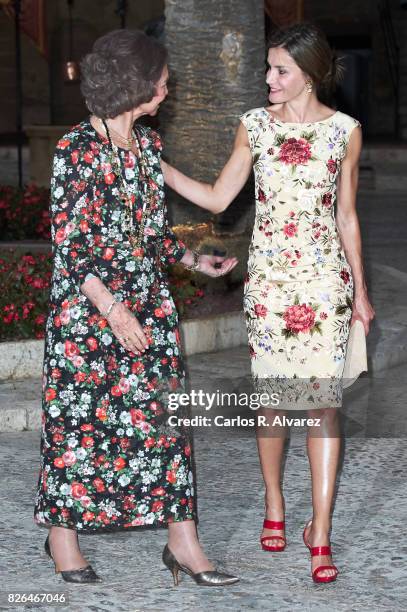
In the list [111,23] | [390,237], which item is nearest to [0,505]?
[390,237]

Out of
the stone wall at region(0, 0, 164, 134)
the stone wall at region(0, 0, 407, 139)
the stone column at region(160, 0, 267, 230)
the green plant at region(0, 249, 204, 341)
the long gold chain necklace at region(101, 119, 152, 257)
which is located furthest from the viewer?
the stone wall at region(0, 0, 164, 134)

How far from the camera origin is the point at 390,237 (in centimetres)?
1529

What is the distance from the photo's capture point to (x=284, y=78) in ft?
16.1

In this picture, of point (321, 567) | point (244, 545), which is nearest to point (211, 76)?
Answer: point (244, 545)

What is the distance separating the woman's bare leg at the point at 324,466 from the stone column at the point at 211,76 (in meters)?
5.41

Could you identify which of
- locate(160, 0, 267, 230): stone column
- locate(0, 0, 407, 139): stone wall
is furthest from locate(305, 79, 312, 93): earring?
locate(0, 0, 407, 139): stone wall

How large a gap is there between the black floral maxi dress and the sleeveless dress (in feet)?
1.32

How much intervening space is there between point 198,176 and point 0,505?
4847mm

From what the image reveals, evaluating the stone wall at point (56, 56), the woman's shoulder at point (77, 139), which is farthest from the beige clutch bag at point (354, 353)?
the stone wall at point (56, 56)

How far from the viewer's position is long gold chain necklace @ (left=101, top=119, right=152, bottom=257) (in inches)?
181

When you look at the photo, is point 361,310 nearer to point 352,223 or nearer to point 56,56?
point 352,223

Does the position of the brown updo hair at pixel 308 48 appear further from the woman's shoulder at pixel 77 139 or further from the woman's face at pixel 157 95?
the woman's shoulder at pixel 77 139

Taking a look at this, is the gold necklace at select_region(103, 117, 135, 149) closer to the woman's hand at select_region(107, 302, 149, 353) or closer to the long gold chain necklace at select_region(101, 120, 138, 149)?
the long gold chain necklace at select_region(101, 120, 138, 149)

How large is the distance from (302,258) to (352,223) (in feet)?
0.83
